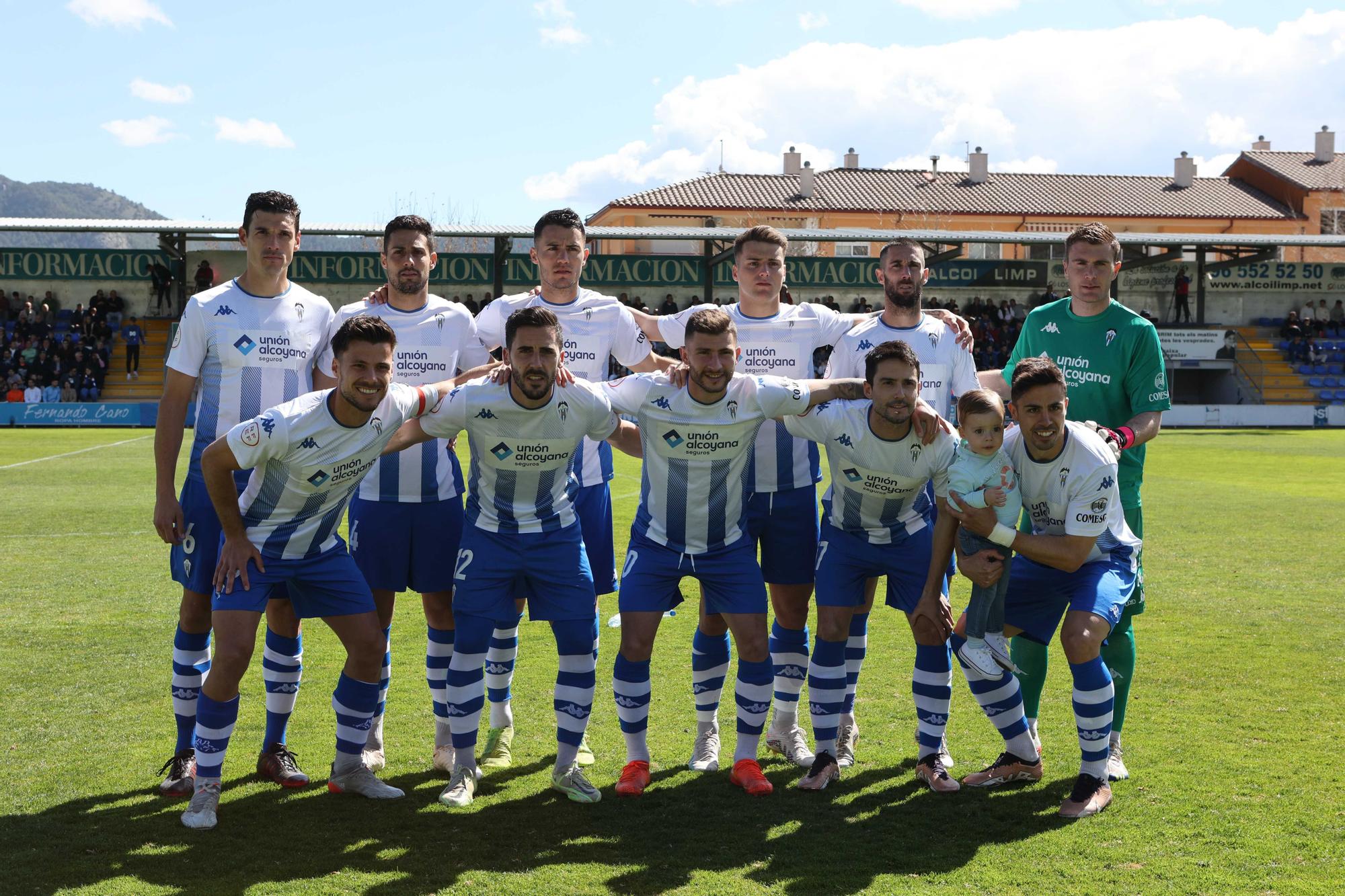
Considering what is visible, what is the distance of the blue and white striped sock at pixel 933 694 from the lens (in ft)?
16.0

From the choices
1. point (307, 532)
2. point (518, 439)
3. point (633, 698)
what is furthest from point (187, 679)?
point (633, 698)

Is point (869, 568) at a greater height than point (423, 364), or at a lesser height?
Answer: lesser

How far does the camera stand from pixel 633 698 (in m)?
4.83

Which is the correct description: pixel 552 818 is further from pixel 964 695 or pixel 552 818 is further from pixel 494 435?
pixel 964 695

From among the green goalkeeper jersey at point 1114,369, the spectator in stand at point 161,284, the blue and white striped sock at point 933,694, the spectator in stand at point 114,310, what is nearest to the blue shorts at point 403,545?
the blue and white striped sock at point 933,694

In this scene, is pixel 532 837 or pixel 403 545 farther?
pixel 403 545

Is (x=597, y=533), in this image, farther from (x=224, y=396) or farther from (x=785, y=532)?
(x=224, y=396)

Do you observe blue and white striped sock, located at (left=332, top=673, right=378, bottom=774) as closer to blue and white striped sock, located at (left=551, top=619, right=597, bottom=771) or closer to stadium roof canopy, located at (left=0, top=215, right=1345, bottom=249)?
blue and white striped sock, located at (left=551, top=619, right=597, bottom=771)

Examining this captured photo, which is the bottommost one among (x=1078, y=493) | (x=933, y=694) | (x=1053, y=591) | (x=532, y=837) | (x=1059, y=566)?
(x=532, y=837)

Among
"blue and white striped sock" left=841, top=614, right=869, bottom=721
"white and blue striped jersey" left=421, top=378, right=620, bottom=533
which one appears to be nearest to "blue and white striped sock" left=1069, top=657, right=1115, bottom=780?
"blue and white striped sock" left=841, top=614, right=869, bottom=721

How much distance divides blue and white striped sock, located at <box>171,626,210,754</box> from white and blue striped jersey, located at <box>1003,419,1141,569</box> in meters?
3.56

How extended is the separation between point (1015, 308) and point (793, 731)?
3530 centimetres

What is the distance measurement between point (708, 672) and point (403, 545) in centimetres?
149

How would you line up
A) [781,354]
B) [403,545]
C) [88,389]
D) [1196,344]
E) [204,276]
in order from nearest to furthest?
[403,545] → [781,354] → [88,389] → [204,276] → [1196,344]
